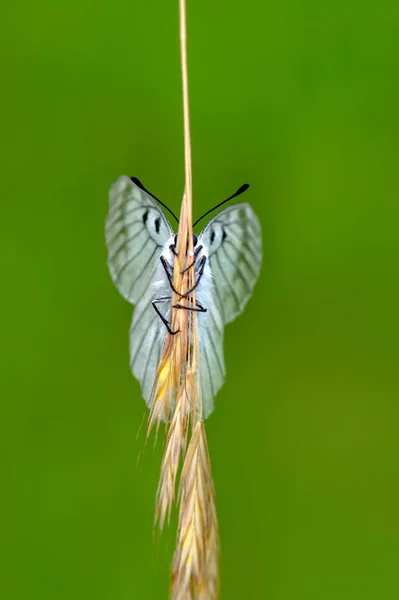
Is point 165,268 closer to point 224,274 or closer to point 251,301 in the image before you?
point 224,274

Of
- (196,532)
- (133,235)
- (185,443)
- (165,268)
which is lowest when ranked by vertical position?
(196,532)

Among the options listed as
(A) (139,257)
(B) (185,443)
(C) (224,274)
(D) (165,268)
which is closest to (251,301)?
(C) (224,274)

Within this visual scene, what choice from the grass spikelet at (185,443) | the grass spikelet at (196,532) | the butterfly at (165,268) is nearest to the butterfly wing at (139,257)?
the butterfly at (165,268)

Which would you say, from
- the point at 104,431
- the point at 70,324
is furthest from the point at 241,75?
the point at 104,431

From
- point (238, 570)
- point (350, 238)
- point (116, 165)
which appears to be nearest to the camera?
point (238, 570)

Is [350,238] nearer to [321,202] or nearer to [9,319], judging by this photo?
[321,202]

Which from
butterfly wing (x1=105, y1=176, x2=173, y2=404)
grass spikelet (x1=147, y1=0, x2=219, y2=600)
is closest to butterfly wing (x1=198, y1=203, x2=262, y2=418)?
butterfly wing (x1=105, y1=176, x2=173, y2=404)
